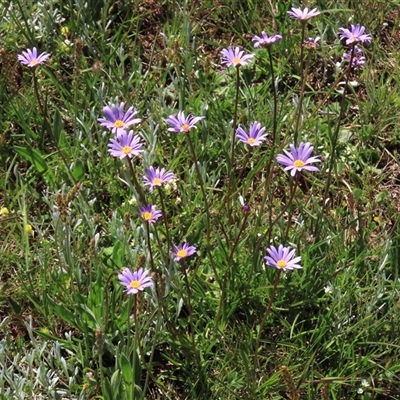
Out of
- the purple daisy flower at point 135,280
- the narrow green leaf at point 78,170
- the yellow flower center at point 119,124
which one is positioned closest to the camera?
the purple daisy flower at point 135,280

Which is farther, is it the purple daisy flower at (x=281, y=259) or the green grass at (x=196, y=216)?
the green grass at (x=196, y=216)

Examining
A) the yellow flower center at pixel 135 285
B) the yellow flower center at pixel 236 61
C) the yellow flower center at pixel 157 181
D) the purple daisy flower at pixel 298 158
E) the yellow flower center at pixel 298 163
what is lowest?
the yellow flower center at pixel 135 285

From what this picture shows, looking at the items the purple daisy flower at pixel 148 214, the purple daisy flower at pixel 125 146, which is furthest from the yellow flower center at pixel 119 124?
the purple daisy flower at pixel 148 214

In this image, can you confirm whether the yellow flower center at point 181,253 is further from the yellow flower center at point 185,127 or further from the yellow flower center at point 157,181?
the yellow flower center at point 185,127

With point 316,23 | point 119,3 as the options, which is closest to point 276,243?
point 316,23

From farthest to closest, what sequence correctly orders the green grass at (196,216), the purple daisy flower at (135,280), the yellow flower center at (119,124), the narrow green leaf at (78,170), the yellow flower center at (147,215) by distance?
the narrow green leaf at (78,170) < the green grass at (196,216) < the yellow flower center at (119,124) < the yellow flower center at (147,215) < the purple daisy flower at (135,280)

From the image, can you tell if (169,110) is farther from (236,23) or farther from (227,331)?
(227,331)

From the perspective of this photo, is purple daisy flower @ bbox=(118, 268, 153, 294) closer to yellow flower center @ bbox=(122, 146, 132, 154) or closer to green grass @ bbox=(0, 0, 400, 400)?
green grass @ bbox=(0, 0, 400, 400)

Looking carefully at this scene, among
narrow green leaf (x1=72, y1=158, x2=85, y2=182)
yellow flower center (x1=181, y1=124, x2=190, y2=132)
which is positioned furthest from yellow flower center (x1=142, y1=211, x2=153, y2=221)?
narrow green leaf (x1=72, y1=158, x2=85, y2=182)

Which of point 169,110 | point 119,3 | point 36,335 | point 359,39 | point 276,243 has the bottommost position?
point 36,335
